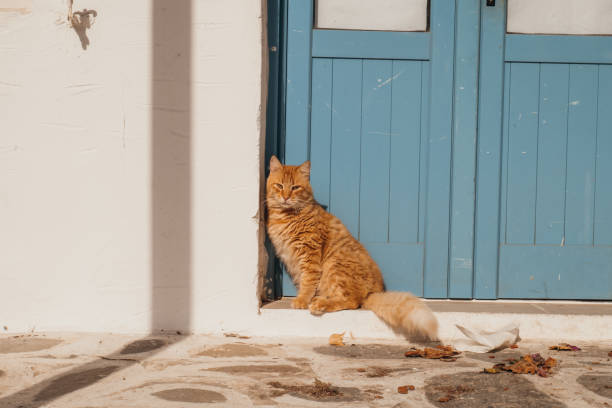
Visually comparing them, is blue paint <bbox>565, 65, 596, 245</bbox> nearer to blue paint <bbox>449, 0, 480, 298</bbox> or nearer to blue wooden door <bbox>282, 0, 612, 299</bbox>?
blue wooden door <bbox>282, 0, 612, 299</bbox>

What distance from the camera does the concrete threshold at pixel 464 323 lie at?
3.04 meters

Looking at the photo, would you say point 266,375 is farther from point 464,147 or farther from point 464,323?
point 464,147

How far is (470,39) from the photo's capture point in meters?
3.31

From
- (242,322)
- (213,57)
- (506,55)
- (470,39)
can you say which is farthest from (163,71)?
(506,55)

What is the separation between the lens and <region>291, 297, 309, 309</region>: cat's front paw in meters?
3.12

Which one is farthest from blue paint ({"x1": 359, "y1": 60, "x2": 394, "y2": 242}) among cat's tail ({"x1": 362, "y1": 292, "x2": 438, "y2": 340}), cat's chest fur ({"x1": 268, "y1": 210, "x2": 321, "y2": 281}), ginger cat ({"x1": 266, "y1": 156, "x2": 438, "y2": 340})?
cat's tail ({"x1": 362, "y1": 292, "x2": 438, "y2": 340})

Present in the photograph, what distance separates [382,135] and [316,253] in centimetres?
81

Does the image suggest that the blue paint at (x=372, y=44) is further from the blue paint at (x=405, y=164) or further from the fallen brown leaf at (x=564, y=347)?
the fallen brown leaf at (x=564, y=347)

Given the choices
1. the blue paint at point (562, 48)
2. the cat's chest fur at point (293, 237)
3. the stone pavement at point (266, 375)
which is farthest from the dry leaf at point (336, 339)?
the blue paint at point (562, 48)

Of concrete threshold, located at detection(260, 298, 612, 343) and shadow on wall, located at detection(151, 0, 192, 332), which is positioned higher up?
shadow on wall, located at detection(151, 0, 192, 332)

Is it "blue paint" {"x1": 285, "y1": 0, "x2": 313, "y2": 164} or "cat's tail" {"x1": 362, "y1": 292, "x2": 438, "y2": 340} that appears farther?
"blue paint" {"x1": 285, "y1": 0, "x2": 313, "y2": 164}

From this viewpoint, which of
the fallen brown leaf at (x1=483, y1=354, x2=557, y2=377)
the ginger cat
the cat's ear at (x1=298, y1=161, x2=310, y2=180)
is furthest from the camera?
the cat's ear at (x1=298, y1=161, x2=310, y2=180)

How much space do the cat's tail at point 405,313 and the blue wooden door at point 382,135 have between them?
15.7 inches

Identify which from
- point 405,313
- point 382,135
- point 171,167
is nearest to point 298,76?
point 382,135
